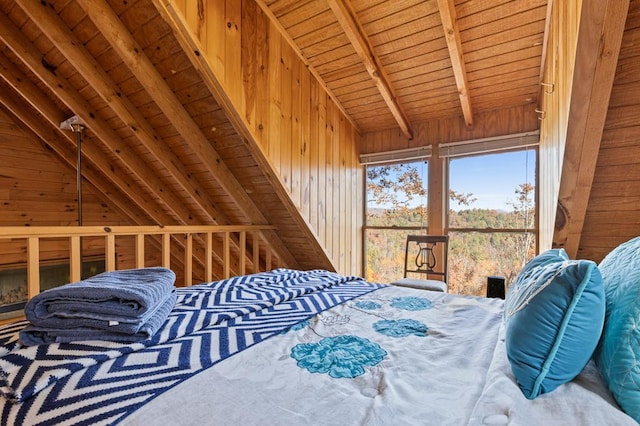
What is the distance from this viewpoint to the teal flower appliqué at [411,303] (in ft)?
4.59

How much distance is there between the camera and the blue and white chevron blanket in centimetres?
92

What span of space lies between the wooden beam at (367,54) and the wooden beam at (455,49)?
542 millimetres

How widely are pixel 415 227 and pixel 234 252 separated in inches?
82.0

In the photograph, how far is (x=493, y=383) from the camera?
2.34 ft

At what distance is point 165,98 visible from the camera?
2.23 metres

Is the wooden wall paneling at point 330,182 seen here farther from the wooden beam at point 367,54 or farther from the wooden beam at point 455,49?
the wooden beam at point 455,49

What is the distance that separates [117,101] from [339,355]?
2441mm

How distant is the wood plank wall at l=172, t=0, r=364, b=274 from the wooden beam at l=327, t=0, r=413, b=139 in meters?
0.54

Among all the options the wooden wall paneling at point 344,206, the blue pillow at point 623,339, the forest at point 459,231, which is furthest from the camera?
the wooden wall paneling at point 344,206

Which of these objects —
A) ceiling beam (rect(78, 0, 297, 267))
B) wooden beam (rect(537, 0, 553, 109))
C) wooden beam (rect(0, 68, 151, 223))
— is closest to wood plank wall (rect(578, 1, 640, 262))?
wooden beam (rect(537, 0, 553, 109))

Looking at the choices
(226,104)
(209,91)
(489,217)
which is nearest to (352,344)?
(226,104)

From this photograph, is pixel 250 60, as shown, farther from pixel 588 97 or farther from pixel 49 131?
pixel 49 131

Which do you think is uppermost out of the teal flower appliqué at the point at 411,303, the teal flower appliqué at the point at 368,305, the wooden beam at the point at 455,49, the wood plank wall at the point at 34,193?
the wooden beam at the point at 455,49

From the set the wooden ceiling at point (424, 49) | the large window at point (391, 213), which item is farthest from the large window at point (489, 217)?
the wooden ceiling at point (424, 49)
